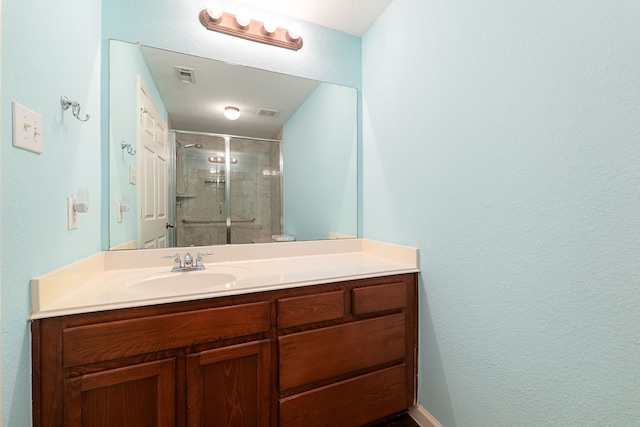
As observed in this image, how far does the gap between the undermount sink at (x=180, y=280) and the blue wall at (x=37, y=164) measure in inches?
9.6

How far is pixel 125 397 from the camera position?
0.90 meters

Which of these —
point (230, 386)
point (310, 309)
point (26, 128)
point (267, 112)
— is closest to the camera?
point (26, 128)

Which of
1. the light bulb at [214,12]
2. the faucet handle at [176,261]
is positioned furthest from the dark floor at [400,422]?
the light bulb at [214,12]

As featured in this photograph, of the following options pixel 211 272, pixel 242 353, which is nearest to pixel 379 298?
pixel 242 353

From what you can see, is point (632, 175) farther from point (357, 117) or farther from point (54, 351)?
point (54, 351)

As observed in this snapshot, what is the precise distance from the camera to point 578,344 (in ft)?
2.61

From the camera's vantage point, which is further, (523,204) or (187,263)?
(187,263)

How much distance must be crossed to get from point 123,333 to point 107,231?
668mm

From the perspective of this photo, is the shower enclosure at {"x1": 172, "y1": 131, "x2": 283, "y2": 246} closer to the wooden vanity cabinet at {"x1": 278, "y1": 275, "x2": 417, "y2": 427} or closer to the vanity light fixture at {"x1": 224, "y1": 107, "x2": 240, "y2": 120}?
the vanity light fixture at {"x1": 224, "y1": 107, "x2": 240, "y2": 120}

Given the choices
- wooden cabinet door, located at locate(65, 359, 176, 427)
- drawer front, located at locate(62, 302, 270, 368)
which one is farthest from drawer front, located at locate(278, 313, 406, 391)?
wooden cabinet door, located at locate(65, 359, 176, 427)

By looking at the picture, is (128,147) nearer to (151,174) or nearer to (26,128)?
(151,174)

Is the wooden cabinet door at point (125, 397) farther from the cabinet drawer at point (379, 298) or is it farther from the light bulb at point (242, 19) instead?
the light bulb at point (242, 19)

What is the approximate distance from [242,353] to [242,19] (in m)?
1.71

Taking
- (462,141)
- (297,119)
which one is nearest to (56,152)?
(297,119)
